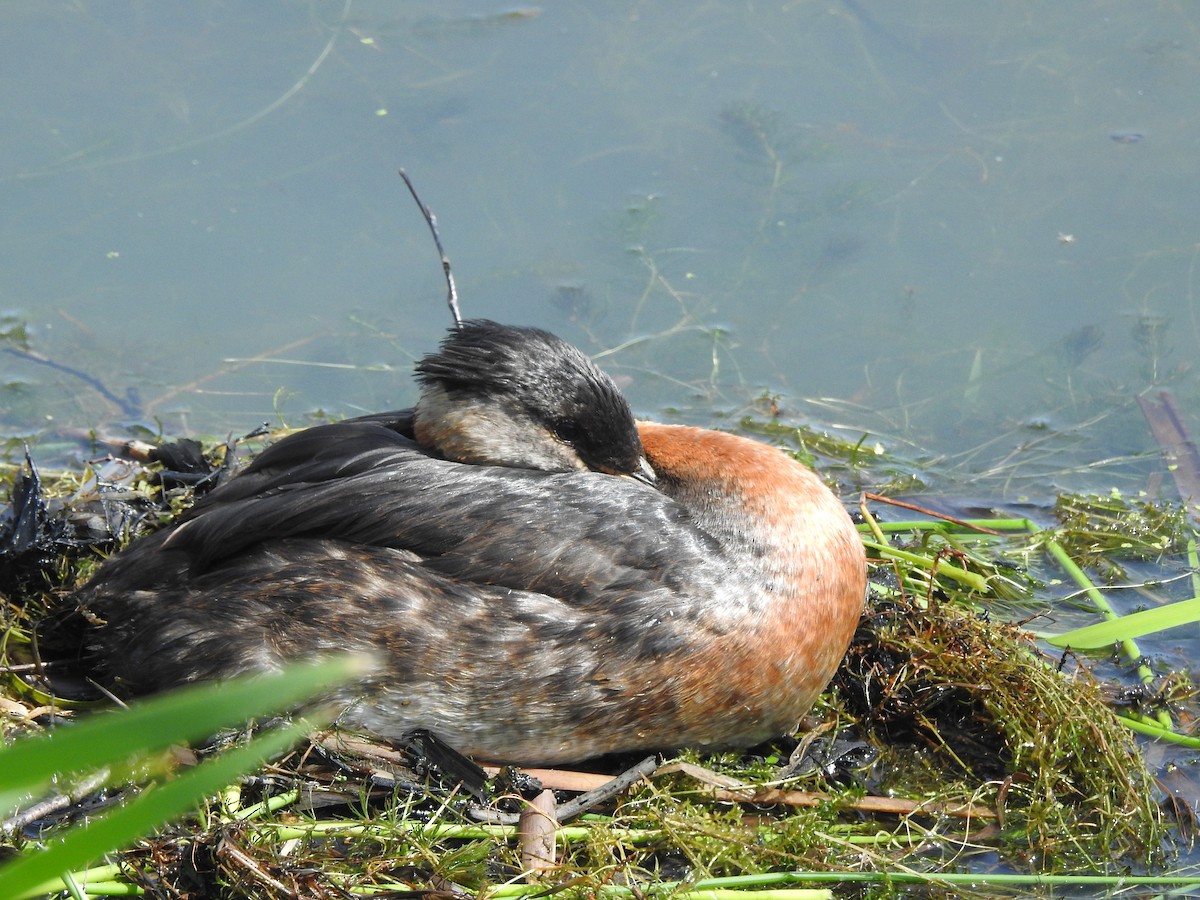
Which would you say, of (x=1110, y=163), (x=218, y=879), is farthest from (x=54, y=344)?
(x=1110, y=163)

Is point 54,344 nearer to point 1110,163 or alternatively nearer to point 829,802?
point 829,802

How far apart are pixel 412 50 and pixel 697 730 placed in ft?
17.0

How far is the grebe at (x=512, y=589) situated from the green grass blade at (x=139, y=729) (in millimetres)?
2590

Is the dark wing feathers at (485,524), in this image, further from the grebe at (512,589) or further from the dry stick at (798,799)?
the dry stick at (798,799)

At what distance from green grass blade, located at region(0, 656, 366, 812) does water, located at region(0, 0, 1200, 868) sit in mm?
4935

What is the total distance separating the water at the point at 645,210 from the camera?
6.14 meters

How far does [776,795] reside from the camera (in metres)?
3.73

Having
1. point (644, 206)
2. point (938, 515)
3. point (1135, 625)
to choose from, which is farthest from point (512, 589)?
point (644, 206)

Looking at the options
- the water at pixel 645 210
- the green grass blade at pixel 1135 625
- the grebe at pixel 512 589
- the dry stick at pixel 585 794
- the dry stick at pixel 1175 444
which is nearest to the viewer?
the dry stick at pixel 585 794

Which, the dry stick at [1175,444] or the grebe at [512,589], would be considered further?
the dry stick at [1175,444]

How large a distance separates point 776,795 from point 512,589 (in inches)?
38.2

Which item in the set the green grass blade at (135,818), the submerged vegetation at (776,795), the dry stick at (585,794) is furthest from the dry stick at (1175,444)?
the green grass blade at (135,818)

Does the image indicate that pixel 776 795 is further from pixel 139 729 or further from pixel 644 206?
pixel 644 206

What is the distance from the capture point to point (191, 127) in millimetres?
7215
